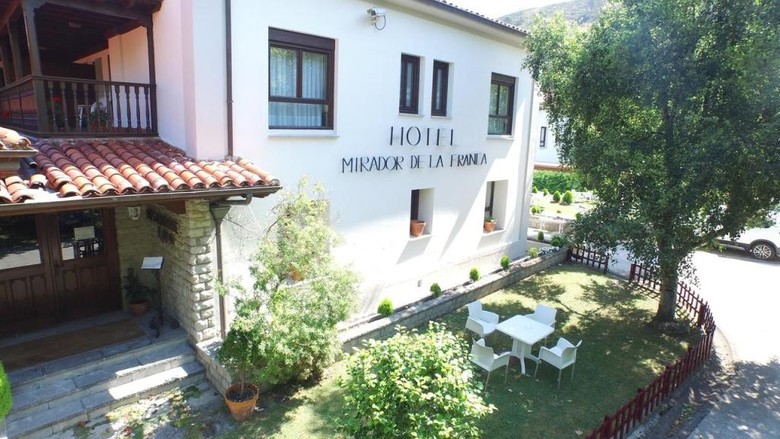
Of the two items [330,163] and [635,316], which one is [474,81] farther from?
[635,316]

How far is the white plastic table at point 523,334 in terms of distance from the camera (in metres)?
8.98

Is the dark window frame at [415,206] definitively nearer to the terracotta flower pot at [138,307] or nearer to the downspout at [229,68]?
the downspout at [229,68]

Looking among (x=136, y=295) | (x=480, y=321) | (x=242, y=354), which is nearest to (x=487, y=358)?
(x=480, y=321)

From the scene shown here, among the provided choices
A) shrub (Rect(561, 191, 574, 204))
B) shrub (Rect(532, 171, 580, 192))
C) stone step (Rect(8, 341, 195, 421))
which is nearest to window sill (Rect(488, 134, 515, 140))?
stone step (Rect(8, 341, 195, 421))

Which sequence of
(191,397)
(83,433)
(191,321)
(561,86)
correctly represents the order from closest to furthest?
(83,433), (191,397), (191,321), (561,86)

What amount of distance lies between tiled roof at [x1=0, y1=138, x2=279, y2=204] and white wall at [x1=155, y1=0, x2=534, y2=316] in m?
0.56

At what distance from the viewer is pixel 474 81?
1298 cm

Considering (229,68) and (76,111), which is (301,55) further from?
(76,111)

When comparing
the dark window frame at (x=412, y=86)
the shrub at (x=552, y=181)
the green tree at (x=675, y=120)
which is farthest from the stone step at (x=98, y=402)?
the shrub at (x=552, y=181)

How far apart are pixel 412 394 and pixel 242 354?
135 inches

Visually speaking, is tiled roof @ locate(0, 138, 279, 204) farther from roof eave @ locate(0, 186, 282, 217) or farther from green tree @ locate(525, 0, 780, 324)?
green tree @ locate(525, 0, 780, 324)

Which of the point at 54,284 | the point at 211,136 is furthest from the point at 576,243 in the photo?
the point at 54,284

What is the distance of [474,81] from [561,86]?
3.02 m

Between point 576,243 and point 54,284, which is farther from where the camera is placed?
point 576,243
